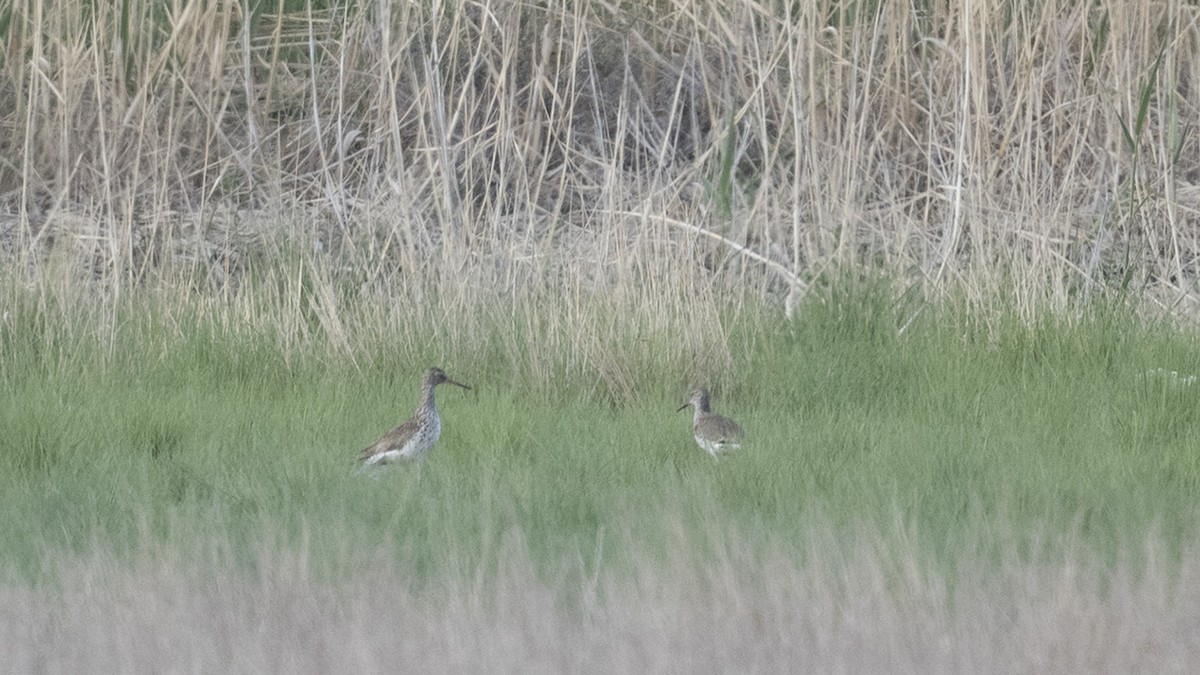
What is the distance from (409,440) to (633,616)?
163 centimetres

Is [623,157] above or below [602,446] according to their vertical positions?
above

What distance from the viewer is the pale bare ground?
102 inches

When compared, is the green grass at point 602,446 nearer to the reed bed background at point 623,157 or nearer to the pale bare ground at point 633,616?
the pale bare ground at point 633,616

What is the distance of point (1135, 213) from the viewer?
23.1ft

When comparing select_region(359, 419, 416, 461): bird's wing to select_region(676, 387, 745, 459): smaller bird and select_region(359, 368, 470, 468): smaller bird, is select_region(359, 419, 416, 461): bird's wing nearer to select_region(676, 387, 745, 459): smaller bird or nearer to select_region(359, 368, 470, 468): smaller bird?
select_region(359, 368, 470, 468): smaller bird

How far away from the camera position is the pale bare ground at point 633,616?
8.48 ft

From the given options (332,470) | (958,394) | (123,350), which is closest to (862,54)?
(958,394)

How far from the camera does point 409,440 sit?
14.1 ft

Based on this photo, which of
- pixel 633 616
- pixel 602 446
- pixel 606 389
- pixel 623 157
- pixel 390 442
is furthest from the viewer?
pixel 623 157

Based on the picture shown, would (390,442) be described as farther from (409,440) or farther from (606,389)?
(606,389)

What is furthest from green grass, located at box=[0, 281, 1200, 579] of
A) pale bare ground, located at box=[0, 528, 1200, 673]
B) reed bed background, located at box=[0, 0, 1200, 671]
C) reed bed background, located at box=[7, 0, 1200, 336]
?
reed bed background, located at box=[7, 0, 1200, 336]

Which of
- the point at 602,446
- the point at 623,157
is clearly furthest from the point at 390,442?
the point at 623,157

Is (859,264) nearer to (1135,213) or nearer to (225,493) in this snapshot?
(1135,213)

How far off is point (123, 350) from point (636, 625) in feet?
12.3
